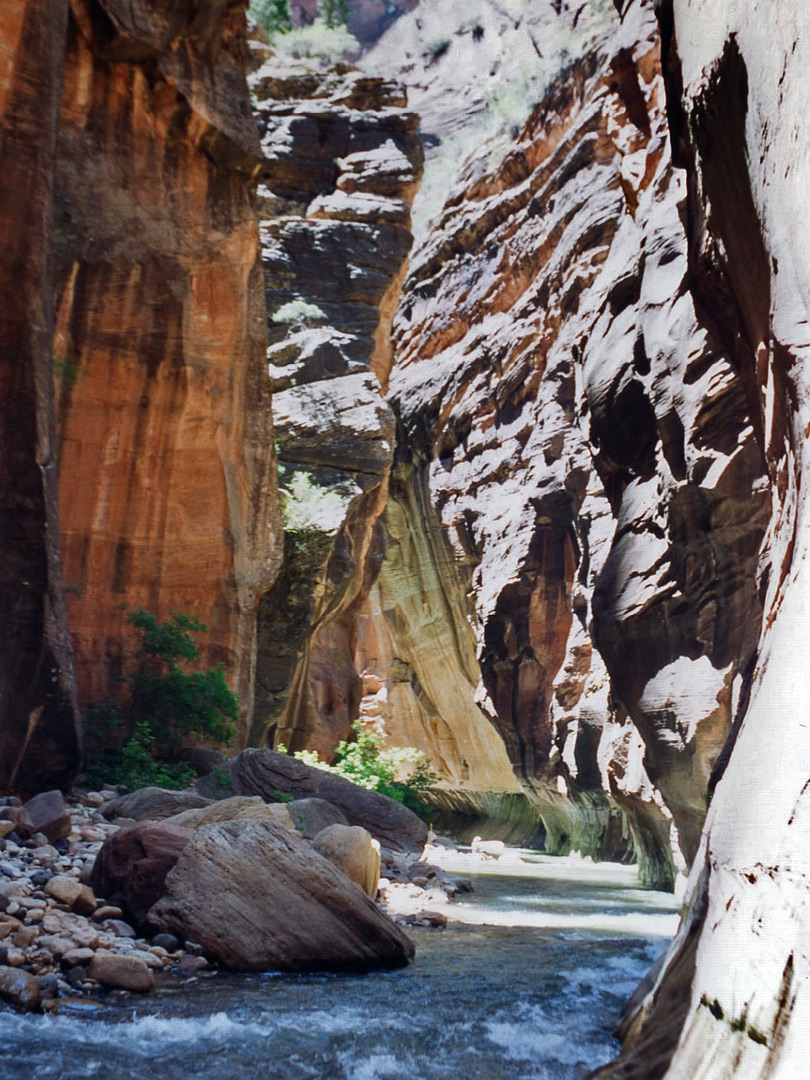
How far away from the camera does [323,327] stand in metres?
23.8

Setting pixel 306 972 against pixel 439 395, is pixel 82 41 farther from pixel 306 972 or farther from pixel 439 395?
pixel 439 395

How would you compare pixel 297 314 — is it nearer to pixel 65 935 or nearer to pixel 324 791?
pixel 324 791

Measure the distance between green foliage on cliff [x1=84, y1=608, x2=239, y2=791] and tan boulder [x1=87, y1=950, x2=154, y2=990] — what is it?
20.0 feet

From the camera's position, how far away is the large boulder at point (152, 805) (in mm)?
8664

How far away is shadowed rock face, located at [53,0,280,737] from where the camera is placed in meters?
13.3

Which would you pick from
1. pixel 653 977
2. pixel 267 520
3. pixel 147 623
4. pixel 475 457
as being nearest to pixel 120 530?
pixel 147 623

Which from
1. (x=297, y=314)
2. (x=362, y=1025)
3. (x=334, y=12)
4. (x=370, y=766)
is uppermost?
(x=334, y=12)

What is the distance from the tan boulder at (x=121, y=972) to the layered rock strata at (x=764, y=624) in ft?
9.19

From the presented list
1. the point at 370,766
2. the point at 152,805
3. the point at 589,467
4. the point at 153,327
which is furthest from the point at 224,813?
the point at 589,467

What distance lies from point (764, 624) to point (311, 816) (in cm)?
636

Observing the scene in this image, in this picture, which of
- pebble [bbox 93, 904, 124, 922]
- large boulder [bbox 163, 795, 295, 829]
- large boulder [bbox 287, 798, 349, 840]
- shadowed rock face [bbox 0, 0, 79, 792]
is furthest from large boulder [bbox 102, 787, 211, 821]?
pebble [bbox 93, 904, 124, 922]

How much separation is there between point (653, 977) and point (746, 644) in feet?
Answer: 31.2

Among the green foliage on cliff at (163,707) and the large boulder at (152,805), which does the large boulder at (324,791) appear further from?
the large boulder at (152,805)

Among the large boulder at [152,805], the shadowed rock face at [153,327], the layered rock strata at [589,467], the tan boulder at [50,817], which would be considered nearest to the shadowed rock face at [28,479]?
the tan boulder at [50,817]
